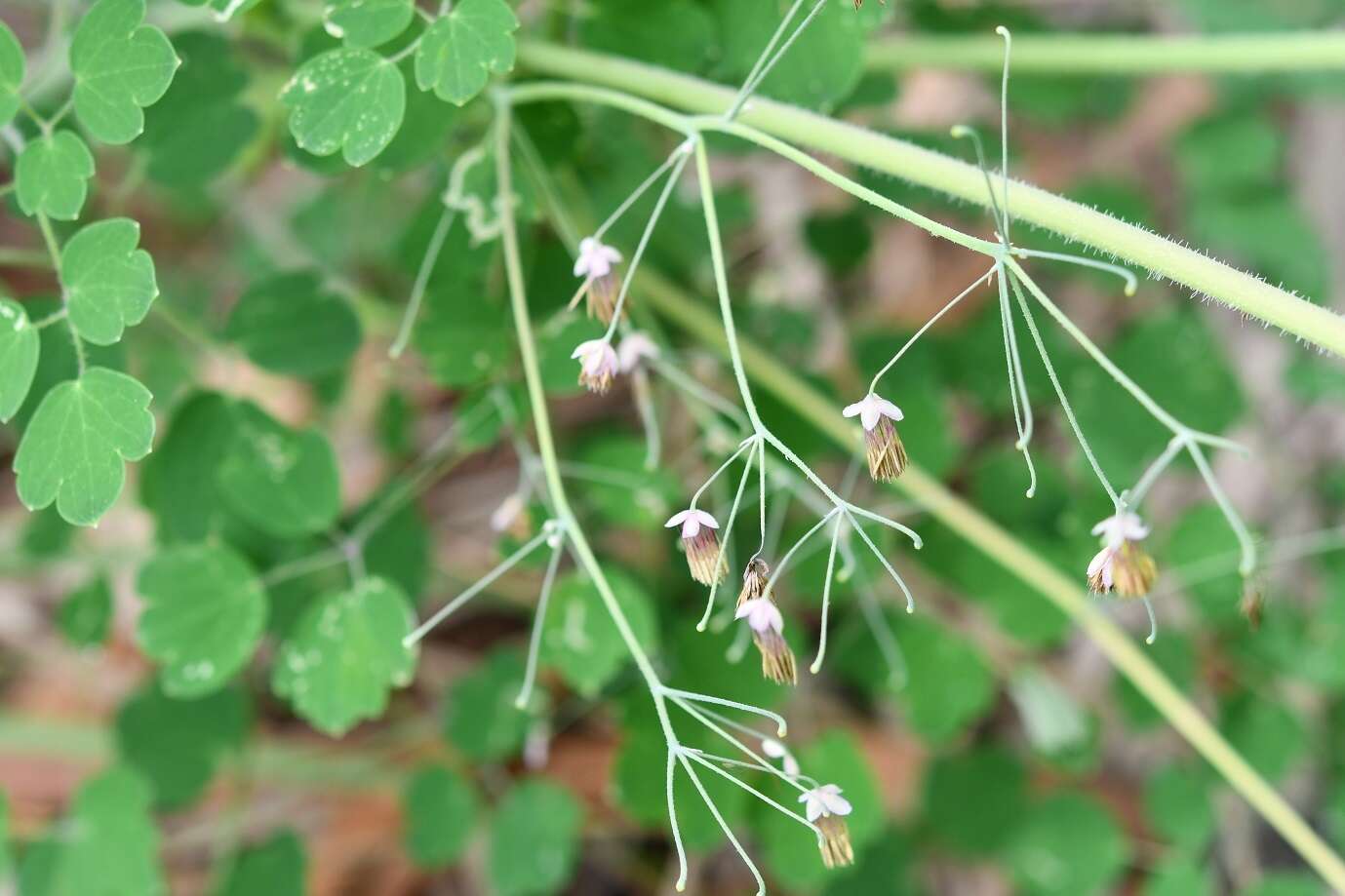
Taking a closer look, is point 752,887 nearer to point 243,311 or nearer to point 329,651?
point 329,651

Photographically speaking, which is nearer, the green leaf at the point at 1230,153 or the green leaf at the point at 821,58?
the green leaf at the point at 821,58

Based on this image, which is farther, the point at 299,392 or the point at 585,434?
the point at 299,392

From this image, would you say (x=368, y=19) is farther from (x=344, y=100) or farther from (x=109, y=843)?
(x=109, y=843)

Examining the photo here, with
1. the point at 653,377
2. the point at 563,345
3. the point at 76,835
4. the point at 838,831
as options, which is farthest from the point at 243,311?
the point at 838,831

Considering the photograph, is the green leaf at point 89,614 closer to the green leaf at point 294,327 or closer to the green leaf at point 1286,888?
the green leaf at point 294,327

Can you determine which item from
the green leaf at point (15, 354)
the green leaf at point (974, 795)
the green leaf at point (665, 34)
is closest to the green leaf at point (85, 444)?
the green leaf at point (15, 354)

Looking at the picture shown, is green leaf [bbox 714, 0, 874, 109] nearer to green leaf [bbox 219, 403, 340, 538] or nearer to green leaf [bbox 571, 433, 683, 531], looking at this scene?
green leaf [bbox 571, 433, 683, 531]

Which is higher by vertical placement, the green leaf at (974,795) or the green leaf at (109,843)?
the green leaf at (974,795)
